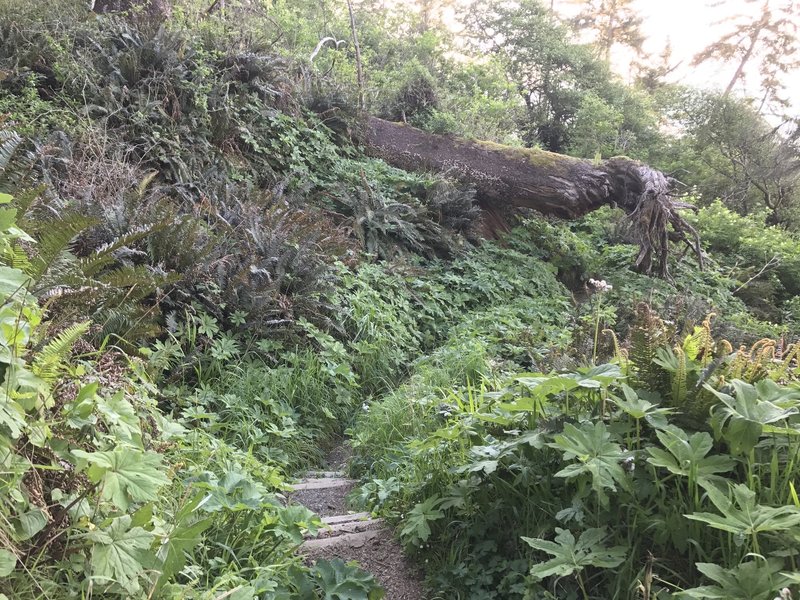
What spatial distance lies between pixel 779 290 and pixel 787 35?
1483cm

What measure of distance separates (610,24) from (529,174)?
60.6 ft

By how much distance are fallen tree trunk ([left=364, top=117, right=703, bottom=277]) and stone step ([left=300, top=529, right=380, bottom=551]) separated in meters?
7.49

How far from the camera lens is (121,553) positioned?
1.39m

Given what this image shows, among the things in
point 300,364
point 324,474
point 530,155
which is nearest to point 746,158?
point 530,155

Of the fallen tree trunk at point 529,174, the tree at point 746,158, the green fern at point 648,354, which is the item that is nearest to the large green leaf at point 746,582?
the green fern at point 648,354

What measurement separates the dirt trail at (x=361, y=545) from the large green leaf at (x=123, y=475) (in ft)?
3.92

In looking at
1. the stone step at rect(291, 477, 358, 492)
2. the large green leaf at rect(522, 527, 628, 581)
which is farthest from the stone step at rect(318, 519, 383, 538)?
the large green leaf at rect(522, 527, 628, 581)

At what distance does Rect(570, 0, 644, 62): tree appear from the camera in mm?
22266

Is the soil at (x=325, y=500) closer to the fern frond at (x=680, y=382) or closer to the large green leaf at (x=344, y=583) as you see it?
the large green leaf at (x=344, y=583)

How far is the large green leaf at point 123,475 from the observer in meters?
1.37

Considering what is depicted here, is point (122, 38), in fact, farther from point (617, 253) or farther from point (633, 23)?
point (633, 23)

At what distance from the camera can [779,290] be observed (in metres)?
11.1

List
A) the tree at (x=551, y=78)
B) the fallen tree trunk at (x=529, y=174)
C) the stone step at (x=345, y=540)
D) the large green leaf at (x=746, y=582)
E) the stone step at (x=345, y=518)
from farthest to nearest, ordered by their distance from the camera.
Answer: the tree at (x=551, y=78) < the fallen tree trunk at (x=529, y=174) < the stone step at (x=345, y=518) < the stone step at (x=345, y=540) < the large green leaf at (x=746, y=582)

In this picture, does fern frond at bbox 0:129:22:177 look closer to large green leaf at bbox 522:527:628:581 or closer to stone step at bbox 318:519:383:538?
stone step at bbox 318:519:383:538
